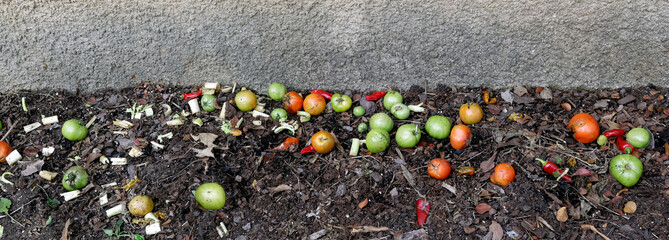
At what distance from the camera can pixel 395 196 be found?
390 centimetres

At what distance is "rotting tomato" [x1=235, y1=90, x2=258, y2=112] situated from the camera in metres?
4.79

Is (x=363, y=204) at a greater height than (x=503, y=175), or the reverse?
(x=503, y=175)

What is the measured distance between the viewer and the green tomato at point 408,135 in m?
4.22

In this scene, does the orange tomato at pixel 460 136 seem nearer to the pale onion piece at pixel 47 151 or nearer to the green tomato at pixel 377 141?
the green tomato at pixel 377 141

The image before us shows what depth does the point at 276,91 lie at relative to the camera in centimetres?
492

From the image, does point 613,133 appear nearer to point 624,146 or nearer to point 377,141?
point 624,146

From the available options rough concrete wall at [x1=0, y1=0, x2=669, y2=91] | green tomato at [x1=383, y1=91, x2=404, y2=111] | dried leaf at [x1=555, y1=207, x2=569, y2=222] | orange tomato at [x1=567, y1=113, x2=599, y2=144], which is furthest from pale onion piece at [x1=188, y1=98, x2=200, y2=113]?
orange tomato at [x1=567, y1=113, x2=599, y2=144]

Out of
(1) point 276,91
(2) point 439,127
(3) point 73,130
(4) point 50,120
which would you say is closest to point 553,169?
(2) point 439,127

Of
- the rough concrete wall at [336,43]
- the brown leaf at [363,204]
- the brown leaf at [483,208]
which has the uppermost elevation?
the rough concrete wall at [336,43]

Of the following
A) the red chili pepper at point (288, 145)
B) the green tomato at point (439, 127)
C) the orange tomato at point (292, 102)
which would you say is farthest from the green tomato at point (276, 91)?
the green tomato at point (439, 127)

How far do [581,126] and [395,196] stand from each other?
1.81 m

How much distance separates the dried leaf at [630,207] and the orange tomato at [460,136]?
130 centimetres

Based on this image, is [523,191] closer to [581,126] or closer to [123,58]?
[581,126]

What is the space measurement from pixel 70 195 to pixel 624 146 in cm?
479
